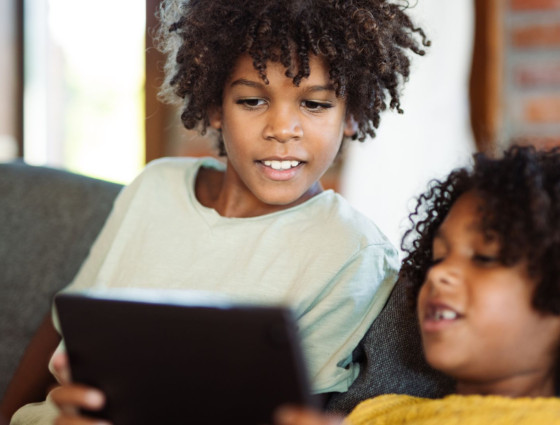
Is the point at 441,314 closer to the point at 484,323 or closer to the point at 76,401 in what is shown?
the point at 484,323

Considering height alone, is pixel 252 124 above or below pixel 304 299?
above

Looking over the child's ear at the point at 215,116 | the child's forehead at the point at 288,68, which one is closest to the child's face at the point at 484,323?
the child's forehead at the point at 288,68

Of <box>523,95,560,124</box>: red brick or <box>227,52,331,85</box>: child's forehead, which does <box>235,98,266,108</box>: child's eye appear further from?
<box>523,95,560,124</box>: red brick

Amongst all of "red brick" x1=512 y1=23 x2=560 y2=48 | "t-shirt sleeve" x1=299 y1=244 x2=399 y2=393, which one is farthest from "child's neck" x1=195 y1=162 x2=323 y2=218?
"red brick" x1=512 y1=23 x2=560 y2=48

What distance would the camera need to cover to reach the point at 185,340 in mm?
786

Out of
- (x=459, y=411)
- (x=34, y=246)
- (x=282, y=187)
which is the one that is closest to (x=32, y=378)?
(x=34, y=246)

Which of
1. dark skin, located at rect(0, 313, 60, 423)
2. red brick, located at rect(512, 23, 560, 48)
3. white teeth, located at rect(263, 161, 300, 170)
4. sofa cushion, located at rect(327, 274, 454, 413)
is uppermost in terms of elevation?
red brick, located at rect(512, 23, 560, 48)

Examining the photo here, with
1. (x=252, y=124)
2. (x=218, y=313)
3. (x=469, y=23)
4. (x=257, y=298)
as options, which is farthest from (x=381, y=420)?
(x=469, y=23)

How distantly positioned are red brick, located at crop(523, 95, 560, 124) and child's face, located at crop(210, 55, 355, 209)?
110cm

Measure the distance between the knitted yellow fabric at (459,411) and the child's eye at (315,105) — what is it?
0.49 metres

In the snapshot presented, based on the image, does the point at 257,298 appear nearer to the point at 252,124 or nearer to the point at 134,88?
the point at 252,124

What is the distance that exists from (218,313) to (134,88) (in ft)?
8.77

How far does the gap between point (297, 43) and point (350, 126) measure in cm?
22

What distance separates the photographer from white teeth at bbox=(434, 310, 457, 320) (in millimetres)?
957
